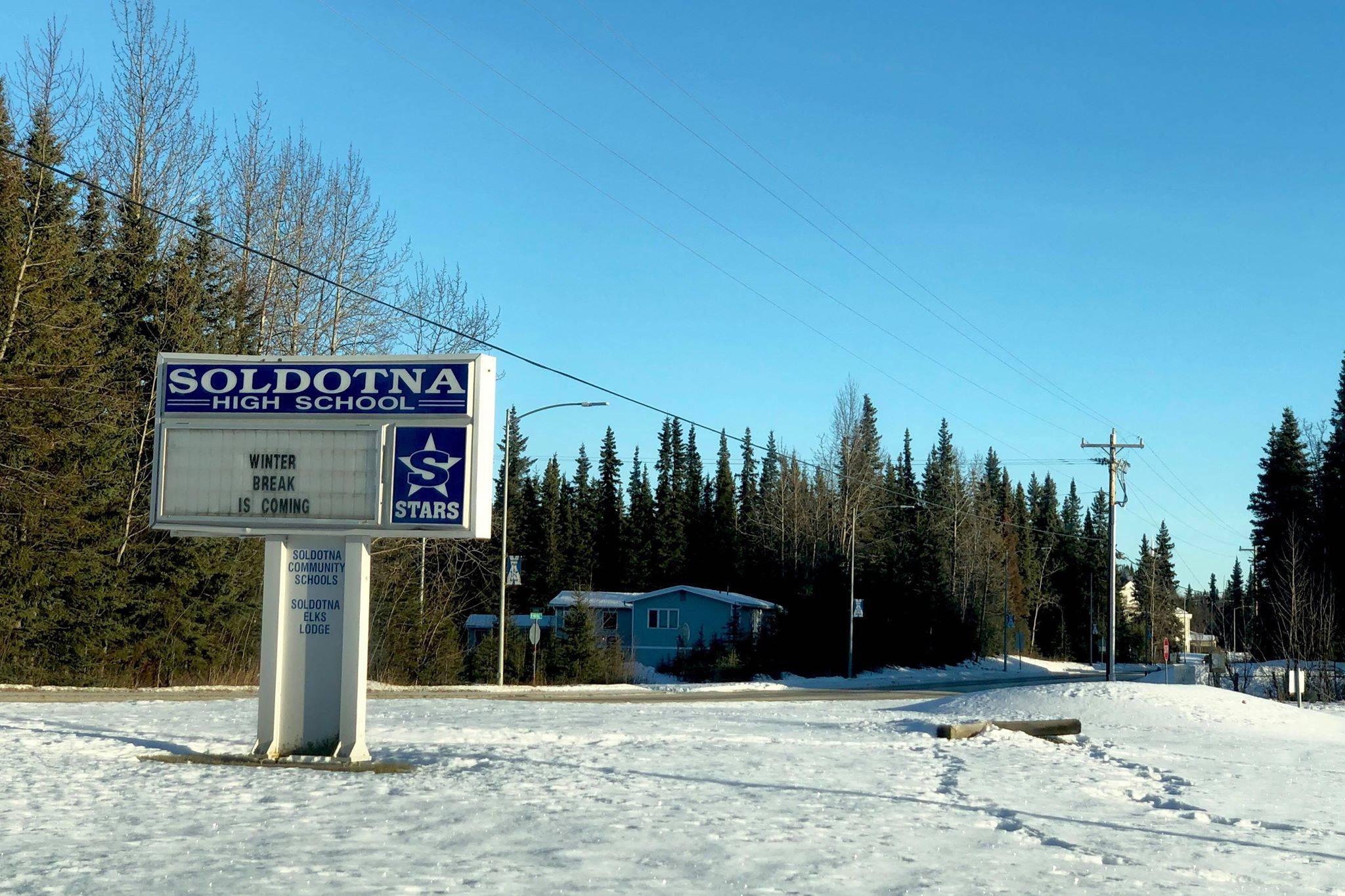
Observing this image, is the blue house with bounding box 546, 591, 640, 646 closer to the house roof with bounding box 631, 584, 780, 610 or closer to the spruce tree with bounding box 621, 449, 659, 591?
the house roof with bounding box 631, 584, 780, 610

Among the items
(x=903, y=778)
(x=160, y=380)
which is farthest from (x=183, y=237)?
(x=903, y=778)

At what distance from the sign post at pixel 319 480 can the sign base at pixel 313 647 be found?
0.01 metres

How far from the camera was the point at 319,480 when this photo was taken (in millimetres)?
13289

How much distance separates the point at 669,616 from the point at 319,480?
61.5m

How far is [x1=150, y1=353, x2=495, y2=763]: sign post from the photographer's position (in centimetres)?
1310

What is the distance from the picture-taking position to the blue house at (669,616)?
70500mm

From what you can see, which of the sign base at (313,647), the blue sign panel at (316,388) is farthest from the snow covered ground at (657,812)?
the blue sign panel at (316,388)

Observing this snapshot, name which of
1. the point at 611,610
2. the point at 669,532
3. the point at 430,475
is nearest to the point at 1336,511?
the point at 611,610

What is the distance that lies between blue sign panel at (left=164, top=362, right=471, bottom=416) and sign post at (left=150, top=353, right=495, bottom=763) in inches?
0.6

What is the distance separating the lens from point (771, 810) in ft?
36.2

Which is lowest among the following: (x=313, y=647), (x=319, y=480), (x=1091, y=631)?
(x=1091, y=631)

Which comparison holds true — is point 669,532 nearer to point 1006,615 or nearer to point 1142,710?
point 1006,615

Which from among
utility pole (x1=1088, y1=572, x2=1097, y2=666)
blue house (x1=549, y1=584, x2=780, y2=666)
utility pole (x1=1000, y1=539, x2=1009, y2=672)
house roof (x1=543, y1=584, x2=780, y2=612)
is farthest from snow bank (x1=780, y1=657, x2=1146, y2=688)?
utility pole (x1=1088, y1=572, x2=1097, y2=666)

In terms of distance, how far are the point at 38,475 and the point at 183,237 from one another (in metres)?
11.3
